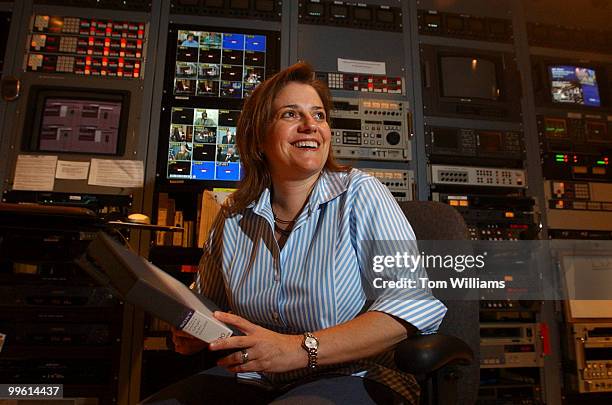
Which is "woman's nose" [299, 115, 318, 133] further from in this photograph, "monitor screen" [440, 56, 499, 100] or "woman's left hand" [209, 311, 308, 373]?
"monitor screen" [440, 56, 499, 100]

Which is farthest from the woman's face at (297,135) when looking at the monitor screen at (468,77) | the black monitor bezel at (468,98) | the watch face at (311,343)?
the monitor screen at (468,77)

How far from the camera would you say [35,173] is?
83.1 inches

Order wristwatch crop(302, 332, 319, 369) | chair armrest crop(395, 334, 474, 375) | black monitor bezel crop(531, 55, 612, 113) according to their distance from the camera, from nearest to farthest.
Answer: chair armrest crop(395, 334, 474, 375)
wristwatch crop(302, 332, 319, 369)
black monitor bezel crop(531, 55, 612, 113)

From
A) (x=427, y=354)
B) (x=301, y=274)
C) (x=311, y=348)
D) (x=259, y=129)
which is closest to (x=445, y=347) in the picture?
(x=427, y=354)

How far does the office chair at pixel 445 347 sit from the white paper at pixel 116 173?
1.59 m

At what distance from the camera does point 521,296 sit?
87.2 inches

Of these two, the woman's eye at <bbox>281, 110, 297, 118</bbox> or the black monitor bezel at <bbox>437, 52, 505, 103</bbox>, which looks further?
the black monitor bezel at <bbox>437, 52, 505, 103</bbox>

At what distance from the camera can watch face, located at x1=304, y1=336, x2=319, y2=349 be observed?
0.74m

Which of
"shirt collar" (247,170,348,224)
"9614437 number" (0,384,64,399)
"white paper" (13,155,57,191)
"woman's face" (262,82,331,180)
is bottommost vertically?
"9614437 number" (0,384,64,399)

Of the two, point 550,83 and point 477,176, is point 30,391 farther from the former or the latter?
point 550,83

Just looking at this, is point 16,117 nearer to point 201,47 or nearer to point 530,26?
point 201,47

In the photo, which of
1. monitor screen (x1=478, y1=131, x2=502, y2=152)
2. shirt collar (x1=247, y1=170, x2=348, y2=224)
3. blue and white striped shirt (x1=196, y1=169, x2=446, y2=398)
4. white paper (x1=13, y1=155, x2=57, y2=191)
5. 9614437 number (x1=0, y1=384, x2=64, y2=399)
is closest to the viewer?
blue and white striped shirt (x1=196, y1=169, x2=446, y2=398)

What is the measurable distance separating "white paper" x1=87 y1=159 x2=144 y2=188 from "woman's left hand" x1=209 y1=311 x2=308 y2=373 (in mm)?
1659

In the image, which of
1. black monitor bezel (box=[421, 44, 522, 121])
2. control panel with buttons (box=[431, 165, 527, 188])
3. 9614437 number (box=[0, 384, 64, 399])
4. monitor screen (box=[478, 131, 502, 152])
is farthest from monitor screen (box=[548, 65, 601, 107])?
9614437 number (box=[0, 384, 64, 399])
